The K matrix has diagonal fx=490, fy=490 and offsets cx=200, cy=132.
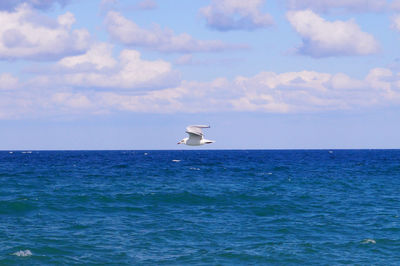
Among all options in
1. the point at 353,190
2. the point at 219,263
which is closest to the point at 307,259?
the point at 219,263

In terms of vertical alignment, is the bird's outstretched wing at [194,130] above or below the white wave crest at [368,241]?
above

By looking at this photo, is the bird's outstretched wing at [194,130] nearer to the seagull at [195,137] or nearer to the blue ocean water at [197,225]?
the seagull at [195,137]

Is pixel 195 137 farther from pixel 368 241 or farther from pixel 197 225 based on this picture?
pixel 368 241

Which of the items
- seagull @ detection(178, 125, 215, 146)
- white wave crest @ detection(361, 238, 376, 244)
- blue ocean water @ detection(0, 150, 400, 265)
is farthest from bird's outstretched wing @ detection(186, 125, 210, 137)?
white wave crest @ detection(361, 238, 376, 244)

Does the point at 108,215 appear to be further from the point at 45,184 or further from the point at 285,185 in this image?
the point at 285,185

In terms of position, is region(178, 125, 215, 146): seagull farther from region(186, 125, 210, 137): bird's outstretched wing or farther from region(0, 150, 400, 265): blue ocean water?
region(0, 150, 400, 265): blue ocean water

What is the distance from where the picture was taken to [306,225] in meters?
27.0

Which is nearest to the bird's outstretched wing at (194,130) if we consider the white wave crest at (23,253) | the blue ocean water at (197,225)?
the blue ocean water at (197,225)

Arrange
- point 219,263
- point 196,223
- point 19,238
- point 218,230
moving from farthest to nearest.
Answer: point 196,223 → point 218,230 → point 19,238 → point 219,263

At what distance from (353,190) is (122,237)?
2760 centimetres

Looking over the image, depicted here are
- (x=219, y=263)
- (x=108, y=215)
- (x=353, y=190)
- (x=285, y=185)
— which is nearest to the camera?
(x=219, y=263)

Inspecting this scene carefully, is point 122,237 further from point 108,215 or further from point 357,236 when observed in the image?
point 357,236

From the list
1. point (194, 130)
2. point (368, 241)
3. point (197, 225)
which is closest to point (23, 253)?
point (197, 225)

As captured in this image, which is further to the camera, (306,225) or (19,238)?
(306,225)
